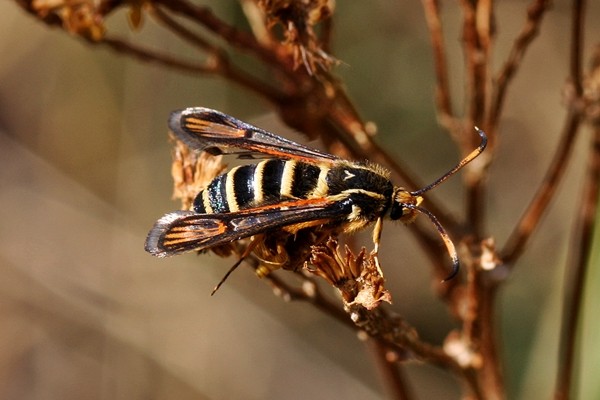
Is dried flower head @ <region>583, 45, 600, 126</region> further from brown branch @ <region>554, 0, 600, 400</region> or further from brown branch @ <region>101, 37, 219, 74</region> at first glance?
brown branch @ <region>101, 37, 219, 74</region>

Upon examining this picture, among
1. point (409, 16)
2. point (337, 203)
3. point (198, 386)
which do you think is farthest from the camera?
point (409, 16)

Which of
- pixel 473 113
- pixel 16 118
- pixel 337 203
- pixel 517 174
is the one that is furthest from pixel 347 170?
pixel 16 118

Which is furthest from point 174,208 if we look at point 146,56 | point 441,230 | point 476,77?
point 441,230

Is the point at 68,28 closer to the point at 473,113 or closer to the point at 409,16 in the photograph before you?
the point at 473,113

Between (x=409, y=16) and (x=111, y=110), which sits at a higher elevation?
(x=409, y=16)

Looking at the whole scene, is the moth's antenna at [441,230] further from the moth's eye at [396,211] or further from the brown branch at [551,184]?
the brown branch at [551,184]

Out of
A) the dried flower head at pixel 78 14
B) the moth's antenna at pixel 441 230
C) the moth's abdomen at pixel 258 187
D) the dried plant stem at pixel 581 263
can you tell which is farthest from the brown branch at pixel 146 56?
the dried plant stem at pixel 581 263

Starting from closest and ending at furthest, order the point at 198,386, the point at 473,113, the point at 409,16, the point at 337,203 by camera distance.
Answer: the point at 337,203 < the point at 473,113 < the point at 198,386 < the point at 409,16

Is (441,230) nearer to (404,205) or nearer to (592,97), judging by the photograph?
(404,205)
